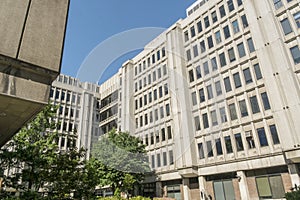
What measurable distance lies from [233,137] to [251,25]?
1126 centimetres

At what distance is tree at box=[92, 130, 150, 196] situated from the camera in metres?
22.1

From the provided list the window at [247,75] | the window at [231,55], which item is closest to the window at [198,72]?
the window at [231,55]

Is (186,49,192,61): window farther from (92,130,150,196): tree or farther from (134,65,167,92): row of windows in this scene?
(92,130,150,196): tree

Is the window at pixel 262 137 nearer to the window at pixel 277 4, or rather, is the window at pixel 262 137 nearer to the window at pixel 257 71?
the window at pixel 257 71

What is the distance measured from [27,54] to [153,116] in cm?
2657

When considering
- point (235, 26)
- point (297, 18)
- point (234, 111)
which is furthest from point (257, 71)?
point (235, 26)

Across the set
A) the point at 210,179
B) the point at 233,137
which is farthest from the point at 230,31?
the point at 210,179

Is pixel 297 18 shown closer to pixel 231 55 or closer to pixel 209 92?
pixel 231 55

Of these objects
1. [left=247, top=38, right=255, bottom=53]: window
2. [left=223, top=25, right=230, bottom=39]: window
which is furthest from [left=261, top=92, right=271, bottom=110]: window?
[left=223, top=25, right=230, bottom=39]: window

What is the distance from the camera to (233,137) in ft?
72.1

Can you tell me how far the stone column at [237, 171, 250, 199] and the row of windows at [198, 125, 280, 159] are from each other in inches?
88.1

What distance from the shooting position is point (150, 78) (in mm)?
33125

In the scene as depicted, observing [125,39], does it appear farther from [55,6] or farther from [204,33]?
[204,33]

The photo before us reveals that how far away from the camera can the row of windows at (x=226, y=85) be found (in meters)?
22.0
